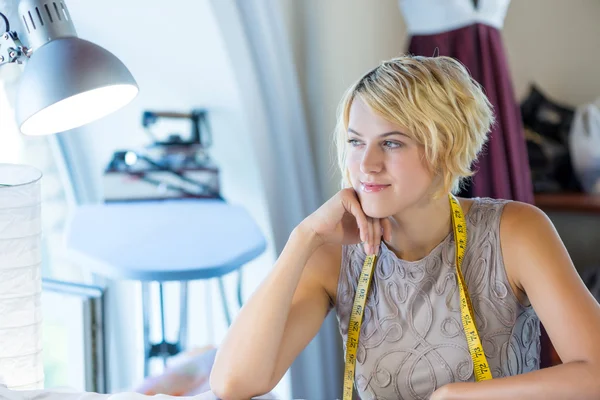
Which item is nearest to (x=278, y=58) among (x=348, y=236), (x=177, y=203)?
(x=177, y=203)

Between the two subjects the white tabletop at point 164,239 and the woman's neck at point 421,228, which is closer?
the woman's neck at point 421,228

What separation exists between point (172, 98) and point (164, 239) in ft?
2.75

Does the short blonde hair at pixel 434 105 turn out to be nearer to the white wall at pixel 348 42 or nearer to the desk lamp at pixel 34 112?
the desk lamp at pixel 34 112

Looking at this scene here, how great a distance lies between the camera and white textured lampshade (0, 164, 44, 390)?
1461mm

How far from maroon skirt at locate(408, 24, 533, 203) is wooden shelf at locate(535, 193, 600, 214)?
0.44 metres

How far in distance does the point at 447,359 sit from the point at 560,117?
2.19 metres

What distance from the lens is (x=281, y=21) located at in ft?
8.96

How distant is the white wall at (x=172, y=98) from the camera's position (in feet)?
8.38

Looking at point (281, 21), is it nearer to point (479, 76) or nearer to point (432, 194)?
point (479, 76)

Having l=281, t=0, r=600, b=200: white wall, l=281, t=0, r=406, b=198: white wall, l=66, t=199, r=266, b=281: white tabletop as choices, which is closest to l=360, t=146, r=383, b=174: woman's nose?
l=66, t=199, r=266, b=281: white tabletop

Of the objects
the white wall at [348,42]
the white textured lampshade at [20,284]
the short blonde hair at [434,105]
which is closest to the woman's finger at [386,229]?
the short blonde hair at [434,105]

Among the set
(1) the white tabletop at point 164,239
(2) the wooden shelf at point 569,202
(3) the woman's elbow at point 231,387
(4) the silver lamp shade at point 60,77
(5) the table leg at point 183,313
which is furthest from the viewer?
(2) the wooden shelf at point 569,202

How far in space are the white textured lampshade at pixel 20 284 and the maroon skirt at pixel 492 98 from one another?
1.70 metres

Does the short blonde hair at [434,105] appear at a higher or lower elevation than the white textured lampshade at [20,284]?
higher
